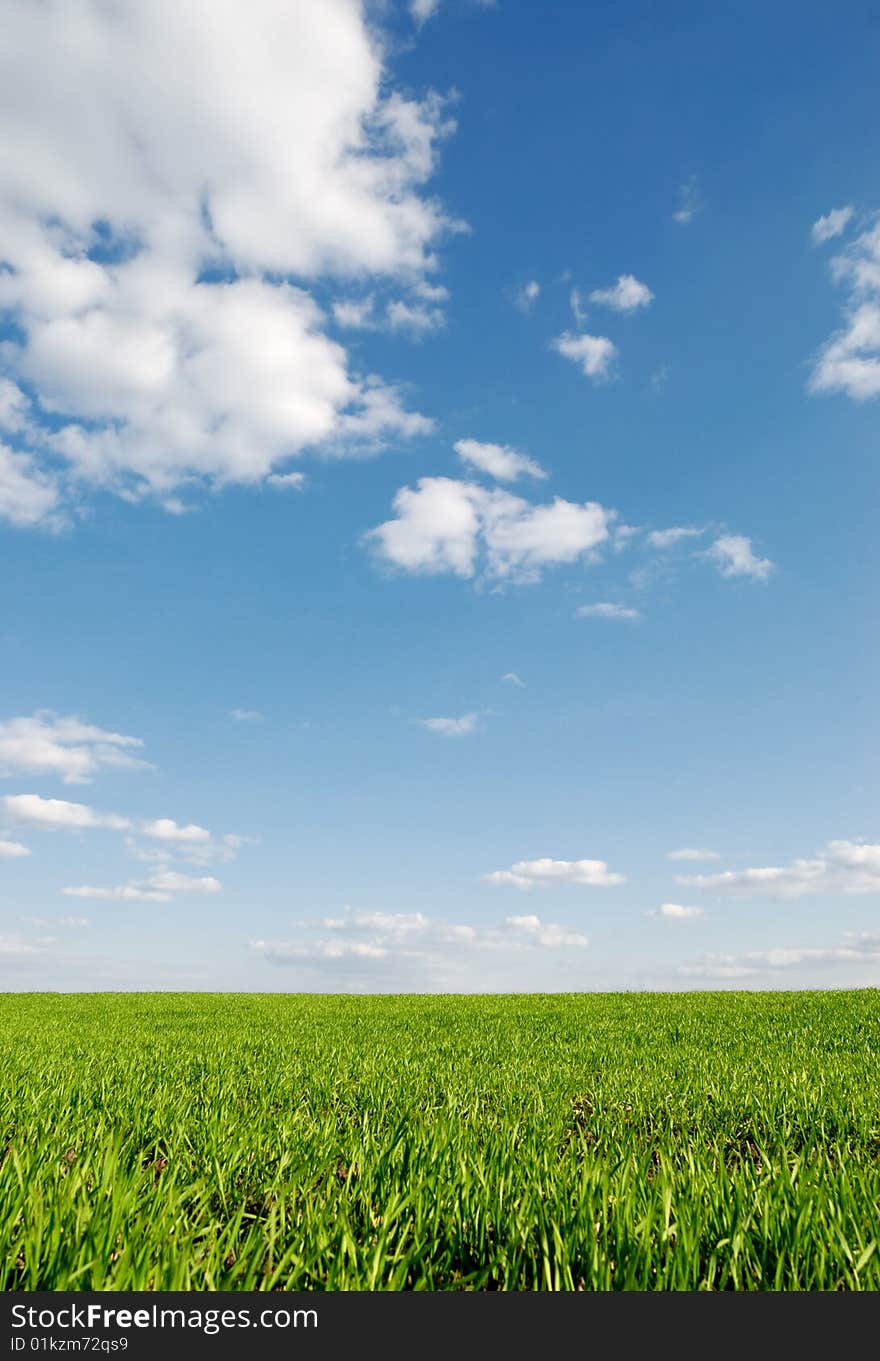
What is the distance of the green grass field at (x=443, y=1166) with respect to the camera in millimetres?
3176

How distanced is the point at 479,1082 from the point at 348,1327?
6812mm

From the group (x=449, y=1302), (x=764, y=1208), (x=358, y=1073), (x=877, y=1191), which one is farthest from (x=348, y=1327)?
(x=358, y=1073)

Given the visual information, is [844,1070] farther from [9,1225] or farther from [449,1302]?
[9,1225]

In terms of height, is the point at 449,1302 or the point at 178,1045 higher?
the point at 449,1302

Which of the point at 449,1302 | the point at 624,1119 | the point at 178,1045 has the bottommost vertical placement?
the point at 178,1045

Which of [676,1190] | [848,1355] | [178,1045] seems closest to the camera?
[848,1355]

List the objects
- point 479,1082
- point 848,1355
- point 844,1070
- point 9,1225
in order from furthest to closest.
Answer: point 844,1070
point 479,1082
point 9,1225
point 848,1355

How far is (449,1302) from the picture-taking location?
8.46 feet

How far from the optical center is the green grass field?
3.18 m

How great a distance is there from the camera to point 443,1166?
457 centimetres

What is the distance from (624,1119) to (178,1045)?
990cm

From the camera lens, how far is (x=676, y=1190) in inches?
166

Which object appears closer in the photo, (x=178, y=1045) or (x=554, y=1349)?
(x=554, y=1349)

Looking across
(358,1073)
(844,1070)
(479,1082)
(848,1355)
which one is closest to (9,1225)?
(848,1355)
